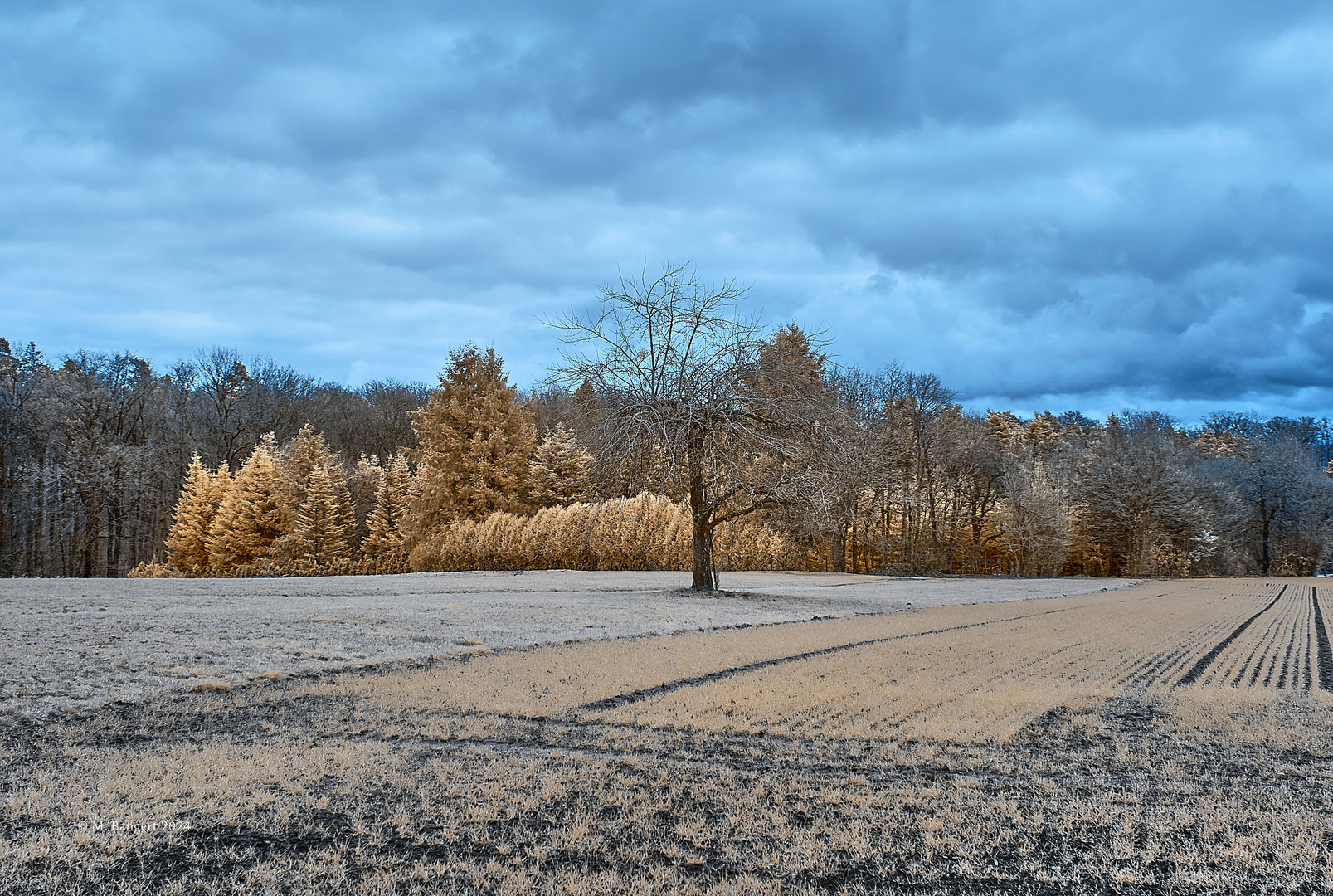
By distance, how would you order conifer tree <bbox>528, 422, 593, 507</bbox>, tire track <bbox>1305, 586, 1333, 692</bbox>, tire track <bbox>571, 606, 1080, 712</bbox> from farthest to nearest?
conifer tree <bbox>528, 422, 593, 507</bbox>, tire track <bbox>1305, 586, 1333, 692</bbox>, tire track <bbox>571, 606, 1080, 712</bbox>

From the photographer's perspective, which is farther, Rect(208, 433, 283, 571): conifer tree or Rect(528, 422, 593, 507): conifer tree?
Rect(528, 422, 593, 507): conifer tree

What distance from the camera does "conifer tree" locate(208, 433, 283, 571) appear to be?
3475 cm

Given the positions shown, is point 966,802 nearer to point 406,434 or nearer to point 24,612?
point 24,612

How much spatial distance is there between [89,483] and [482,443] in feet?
53.1

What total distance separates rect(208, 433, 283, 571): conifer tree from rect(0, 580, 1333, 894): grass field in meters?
32.6

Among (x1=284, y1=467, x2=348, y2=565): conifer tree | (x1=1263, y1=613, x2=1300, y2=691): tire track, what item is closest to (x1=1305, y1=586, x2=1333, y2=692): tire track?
A: (x1=1263, y1=613, x2=1300, y2=691): tire track

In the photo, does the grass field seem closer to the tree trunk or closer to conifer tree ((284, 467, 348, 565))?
the tree trunk

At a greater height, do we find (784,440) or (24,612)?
(784,440)

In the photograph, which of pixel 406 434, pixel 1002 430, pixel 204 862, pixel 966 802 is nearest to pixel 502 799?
pixel 204 862

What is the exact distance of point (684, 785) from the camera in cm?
359

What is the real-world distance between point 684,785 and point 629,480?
1193cm

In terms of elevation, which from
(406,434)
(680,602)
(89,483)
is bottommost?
(680,602)

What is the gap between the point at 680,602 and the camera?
1365 cm

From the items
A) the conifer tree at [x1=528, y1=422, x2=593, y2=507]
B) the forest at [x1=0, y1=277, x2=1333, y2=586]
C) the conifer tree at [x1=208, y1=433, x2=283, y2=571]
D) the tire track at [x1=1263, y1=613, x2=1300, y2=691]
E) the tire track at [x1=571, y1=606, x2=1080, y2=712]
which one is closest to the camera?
the tire track at [x1=571, y1=606, x2=1080, y2=712]
